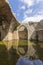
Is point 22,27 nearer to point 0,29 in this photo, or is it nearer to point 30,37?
point 30,37

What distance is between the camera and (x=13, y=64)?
26.3ft

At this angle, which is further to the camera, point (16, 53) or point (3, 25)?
point (3, 25)

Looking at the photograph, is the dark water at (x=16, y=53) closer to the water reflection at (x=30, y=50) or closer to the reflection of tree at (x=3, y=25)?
the water reflection at (x=30, y=50)

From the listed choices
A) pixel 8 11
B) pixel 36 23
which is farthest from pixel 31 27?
pixel 8 11

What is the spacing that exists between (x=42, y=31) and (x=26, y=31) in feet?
23.2

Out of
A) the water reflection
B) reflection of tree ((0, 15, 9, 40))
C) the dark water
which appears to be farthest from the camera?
reflection of tree ((0, 15, 9, 40))

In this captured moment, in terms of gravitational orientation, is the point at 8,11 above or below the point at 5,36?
above

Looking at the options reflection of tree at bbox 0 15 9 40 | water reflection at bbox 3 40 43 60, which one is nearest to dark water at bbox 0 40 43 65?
water reflection at bbox 3 40 43 60

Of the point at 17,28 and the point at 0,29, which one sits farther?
the point at 17,28

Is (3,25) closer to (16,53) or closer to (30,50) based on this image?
(30,50)

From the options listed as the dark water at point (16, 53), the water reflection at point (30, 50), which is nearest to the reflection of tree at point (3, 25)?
the water reflection at point (30, 50)

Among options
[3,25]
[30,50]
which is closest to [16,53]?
[30,50]

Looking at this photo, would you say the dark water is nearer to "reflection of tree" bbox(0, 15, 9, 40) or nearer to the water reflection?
the water reflection

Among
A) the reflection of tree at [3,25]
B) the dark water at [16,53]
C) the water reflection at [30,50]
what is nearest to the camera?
the dark water at [16,53]
